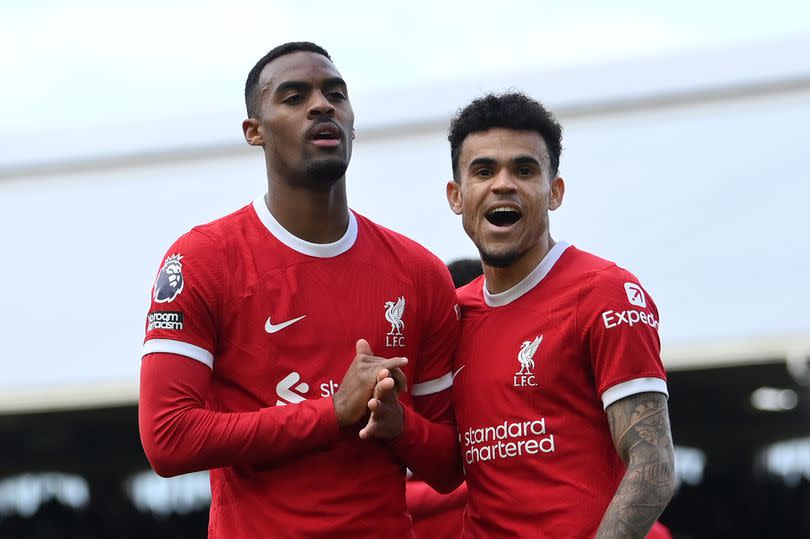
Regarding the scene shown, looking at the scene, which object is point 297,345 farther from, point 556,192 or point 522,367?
point 556,192

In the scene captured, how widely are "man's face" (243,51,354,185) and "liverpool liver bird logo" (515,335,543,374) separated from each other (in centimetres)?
64

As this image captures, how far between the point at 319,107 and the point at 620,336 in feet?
3.04

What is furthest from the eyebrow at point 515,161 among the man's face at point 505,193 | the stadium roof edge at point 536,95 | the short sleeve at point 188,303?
the stadium roof edge at point 536,95

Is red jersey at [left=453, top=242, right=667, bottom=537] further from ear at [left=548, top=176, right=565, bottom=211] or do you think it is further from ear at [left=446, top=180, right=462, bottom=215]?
ear at [left=446, top=180, right=462, bottom=215]

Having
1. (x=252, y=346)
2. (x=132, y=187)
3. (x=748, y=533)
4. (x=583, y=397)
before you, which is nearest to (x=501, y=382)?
(x=583, y=397)

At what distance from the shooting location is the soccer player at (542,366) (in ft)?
9.25

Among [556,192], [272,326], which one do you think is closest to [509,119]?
[556,192]

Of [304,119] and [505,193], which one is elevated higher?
[304,119]

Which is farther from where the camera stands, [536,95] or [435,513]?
[536,95]

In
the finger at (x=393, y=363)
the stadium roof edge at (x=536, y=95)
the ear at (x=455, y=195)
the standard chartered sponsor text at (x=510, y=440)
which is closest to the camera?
the finger at (x=393, y=363)

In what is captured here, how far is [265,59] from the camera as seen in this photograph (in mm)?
3225

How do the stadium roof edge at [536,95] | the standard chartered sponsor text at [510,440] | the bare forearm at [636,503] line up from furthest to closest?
the stadium roof edge at [536,95] → the standard chartered sponsor text at [510,440] → the bare forearm at [636,503]

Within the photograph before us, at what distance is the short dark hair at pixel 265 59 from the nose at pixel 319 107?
175mm

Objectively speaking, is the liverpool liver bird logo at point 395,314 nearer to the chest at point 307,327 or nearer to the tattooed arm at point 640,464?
the chest at point 307,327
